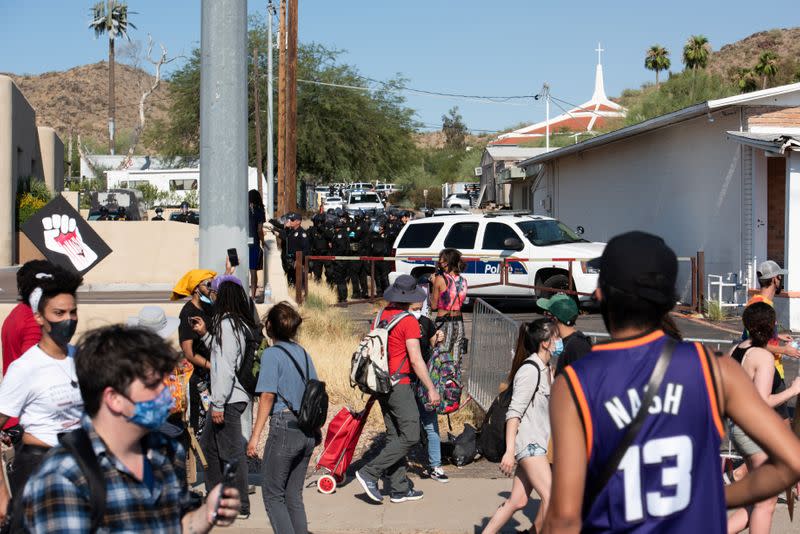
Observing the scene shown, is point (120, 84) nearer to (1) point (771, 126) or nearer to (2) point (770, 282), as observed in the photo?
(1) point (771, 126)

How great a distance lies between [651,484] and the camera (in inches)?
109

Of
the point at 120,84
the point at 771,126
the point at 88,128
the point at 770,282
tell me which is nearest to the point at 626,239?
the point at 770,282

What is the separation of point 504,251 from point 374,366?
37.7 feet

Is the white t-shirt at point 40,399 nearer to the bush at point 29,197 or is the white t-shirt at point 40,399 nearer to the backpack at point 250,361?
the backpack at point 250,361

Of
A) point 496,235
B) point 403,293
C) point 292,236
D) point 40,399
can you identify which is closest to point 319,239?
point 292,236

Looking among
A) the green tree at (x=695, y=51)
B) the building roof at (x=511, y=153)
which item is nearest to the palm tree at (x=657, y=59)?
the green tree at (x=695, y=51)

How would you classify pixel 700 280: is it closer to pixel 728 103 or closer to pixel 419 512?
pixel 728 103

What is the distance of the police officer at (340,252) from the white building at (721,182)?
22.3 feet

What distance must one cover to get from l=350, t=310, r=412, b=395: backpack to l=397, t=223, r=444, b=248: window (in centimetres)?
1188

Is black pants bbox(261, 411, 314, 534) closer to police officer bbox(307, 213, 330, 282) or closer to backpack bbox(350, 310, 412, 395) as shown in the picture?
backpack bbox(350, 310, 412, 395)

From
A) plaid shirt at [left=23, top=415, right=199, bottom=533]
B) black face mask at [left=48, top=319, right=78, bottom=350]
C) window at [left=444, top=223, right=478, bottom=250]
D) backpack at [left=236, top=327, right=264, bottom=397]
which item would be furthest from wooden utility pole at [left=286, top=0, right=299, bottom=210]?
plaid shirt at [left=23, top=415, right=199, bottom=533]

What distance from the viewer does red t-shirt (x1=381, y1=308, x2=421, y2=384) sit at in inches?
296

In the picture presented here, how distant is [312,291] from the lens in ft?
68.0

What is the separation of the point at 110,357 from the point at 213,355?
377 centimetres
